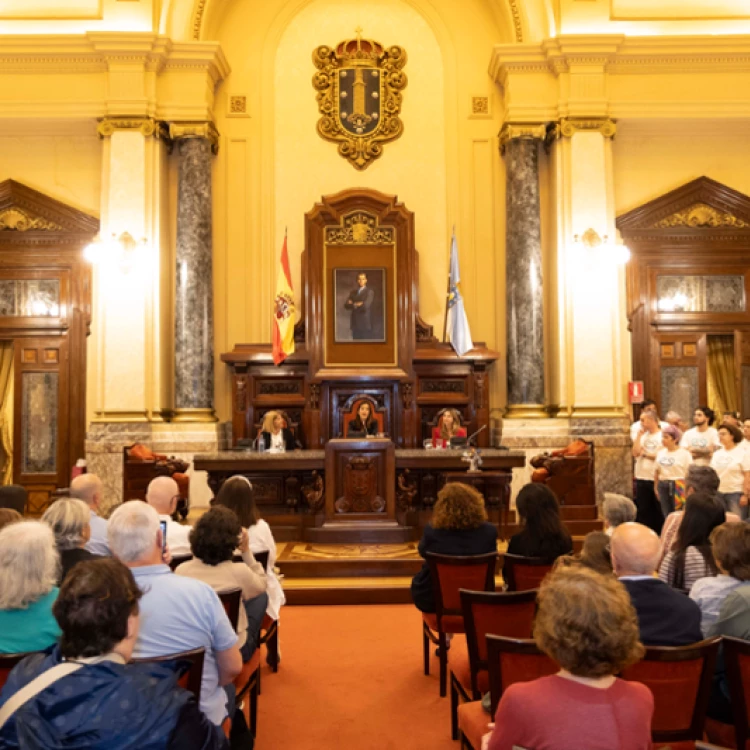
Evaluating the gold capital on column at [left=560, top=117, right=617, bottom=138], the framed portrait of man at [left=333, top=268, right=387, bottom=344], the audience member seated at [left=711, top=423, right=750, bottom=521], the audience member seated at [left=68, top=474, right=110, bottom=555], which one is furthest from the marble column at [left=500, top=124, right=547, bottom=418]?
the audience member seated at [left=68, top=474, right=110, bottom=555]

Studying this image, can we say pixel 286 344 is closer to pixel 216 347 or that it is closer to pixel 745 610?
pixel 216 347

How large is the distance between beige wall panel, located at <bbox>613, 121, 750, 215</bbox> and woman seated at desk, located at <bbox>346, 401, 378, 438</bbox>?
483cm

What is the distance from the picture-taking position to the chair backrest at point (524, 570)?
177 inches

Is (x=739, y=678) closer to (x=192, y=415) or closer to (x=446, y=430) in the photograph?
(x=446, y=430)

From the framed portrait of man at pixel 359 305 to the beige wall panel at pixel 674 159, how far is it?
3777 millimetres

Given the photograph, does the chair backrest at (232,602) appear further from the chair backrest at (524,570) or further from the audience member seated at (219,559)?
the chair backrest at (524,570)

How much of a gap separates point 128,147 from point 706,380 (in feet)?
28.6

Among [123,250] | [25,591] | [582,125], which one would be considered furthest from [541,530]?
[582,125]

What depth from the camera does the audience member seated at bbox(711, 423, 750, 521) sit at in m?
7.78

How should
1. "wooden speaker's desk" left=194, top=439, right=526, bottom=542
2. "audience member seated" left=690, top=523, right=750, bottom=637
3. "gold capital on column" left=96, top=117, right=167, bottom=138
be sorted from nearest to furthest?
"audience member seated" left=690, top=523, right=750, bottom=637 < "wooden speaker's desk" left=194, top=439, right=526, bottom=542 < "gold capital on column" left=96, top=117, right=167, bottom=138

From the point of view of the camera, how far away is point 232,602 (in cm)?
353

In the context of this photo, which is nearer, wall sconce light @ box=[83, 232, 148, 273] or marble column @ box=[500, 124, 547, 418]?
wall sconce light @ box=[83, 232, 148, 273]

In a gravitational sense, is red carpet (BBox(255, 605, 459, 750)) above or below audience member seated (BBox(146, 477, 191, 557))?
below

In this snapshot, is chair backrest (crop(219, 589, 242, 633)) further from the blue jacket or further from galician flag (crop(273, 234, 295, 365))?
galician flag (crop(273, 234, 295, 365))
